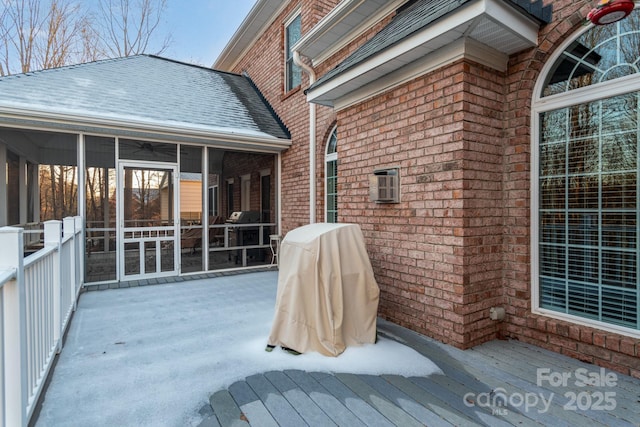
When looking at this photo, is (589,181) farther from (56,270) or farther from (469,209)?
(56,270)

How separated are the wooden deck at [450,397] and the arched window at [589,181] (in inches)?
20.9

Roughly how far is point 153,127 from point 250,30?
4.34 metres

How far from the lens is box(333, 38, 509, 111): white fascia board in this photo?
2785 millimetres

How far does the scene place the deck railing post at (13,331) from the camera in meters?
1.60

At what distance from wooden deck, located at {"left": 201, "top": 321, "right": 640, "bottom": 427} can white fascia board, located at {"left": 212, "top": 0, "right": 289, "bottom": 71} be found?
7258 millimetres

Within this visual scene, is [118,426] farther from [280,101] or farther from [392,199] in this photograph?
[280,101]

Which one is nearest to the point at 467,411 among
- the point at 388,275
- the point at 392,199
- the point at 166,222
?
the point at 388,275

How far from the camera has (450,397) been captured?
2.16 m

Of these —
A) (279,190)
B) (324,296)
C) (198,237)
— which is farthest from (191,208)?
(324,296)

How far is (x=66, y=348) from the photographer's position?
2.97 meters

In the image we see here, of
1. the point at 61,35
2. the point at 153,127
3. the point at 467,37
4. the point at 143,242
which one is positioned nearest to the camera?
the point at 467,37

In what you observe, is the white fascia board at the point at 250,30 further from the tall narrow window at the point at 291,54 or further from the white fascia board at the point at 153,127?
the white fascia board at the point at 153,127

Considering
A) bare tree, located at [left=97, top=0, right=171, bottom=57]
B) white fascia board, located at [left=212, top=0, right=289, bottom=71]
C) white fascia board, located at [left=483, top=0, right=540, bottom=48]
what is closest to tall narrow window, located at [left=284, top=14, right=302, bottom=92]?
white fascia board, located at [left=212, top=0, right=289, bottom=71]

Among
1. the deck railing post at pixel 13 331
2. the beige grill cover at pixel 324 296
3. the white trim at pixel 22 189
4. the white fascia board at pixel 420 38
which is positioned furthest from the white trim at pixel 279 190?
the deck railing post at pixel 13 331
